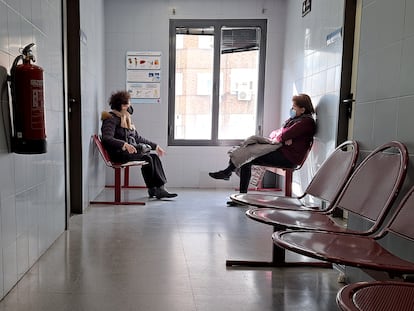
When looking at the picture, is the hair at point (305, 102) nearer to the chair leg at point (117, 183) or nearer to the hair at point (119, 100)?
the hair at point (119, 100)

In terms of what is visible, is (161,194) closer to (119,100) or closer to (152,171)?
(152,171)

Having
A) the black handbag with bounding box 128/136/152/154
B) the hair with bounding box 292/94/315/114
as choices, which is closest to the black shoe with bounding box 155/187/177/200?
the black handbag with bounding box 128/136/152/154

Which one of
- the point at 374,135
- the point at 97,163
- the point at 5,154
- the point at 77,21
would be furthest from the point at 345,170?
the point at 97,163

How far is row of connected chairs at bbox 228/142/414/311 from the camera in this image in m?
1.02

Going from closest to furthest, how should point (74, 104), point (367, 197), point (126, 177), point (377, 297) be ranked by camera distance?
point (377, 297)
point (367, 197)
point (74, 104)
point (126, 177)

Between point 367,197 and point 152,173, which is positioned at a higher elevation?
point 367,197

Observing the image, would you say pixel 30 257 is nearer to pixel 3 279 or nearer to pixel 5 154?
pixel 3 279

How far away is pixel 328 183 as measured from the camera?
224cm

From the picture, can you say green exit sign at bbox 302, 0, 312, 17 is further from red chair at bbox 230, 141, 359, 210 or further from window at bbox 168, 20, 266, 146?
red chair at bbox 230, 141, 359, 210

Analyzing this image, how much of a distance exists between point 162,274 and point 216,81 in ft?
12.0

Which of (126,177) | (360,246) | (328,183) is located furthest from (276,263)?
(126,177)

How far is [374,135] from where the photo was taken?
1.88 meters

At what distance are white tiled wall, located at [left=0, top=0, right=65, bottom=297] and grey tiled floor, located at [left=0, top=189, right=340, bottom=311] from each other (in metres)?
0.13

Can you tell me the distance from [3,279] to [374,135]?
204cm
